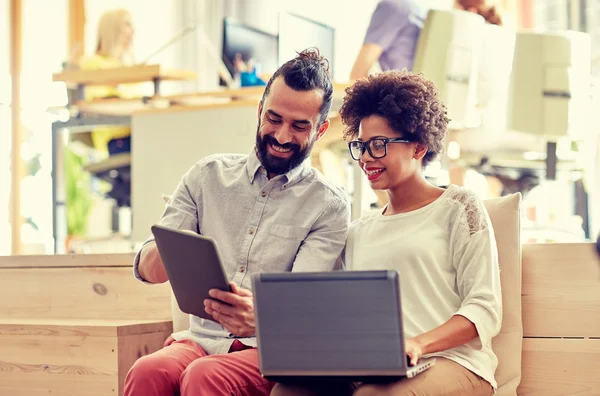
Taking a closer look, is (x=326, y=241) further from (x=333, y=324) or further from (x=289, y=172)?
(x=333, y=324)

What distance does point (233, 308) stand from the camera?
147 centimetres

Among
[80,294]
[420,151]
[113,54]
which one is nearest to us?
[420,151]

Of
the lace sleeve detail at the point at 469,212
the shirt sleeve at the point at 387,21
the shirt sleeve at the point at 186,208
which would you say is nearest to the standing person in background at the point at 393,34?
the shirt sleeve at the point at 387,21

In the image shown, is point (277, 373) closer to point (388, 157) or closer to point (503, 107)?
point (388, 157)

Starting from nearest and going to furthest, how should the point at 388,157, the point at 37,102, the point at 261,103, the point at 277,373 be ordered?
the point at 277,373 < the point at 388,157 < the point at 261,103 < the point at 37,102

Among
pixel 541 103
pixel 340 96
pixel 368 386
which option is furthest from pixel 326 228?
pixel 541 103

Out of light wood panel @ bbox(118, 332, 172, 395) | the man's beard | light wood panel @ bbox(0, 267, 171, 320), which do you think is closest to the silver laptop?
the man's beard

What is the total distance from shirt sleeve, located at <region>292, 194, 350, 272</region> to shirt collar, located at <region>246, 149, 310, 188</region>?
0.31 ft

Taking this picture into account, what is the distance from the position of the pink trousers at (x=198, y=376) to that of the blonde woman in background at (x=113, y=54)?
105 inches

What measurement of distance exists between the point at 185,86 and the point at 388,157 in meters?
4.97

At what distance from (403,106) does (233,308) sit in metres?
0.52

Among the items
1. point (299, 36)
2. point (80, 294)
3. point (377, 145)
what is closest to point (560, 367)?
point (377, 145)

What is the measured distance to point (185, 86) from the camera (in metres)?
6.40

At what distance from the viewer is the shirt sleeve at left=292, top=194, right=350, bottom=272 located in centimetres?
164
